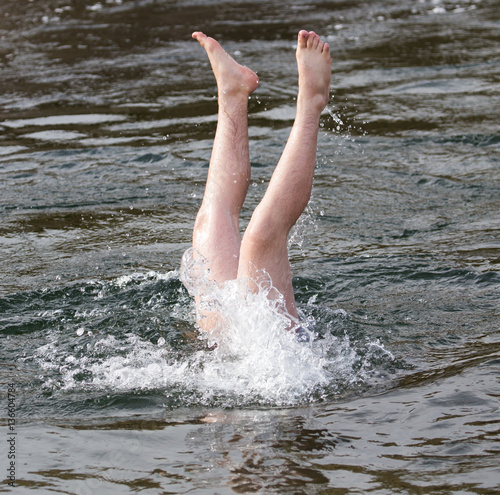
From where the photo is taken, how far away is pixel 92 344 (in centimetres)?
407

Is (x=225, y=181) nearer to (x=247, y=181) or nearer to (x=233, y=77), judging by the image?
(x=247, y=181)

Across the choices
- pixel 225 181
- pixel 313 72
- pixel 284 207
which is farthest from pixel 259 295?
pixel 313 72

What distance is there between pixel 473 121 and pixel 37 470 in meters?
5.77

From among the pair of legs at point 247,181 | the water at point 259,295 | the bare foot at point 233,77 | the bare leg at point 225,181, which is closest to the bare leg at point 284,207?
the pair of legs at point 247,181

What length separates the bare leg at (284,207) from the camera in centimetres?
370

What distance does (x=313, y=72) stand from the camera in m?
3.98

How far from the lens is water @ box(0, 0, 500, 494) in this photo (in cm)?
311

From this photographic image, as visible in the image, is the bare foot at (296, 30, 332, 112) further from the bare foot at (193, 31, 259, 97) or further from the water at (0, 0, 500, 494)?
the water at (0, 0, 500, 494)

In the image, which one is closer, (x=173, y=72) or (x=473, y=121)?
(x=473, y=121)

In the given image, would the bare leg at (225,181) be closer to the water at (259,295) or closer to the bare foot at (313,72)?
the water at (259,295)

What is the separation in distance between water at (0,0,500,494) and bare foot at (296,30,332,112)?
3.43ft

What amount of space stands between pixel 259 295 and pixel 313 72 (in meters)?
1.13

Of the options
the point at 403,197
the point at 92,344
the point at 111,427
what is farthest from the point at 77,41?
the point at 111,427

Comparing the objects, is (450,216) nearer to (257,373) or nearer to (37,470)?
(257,373)
